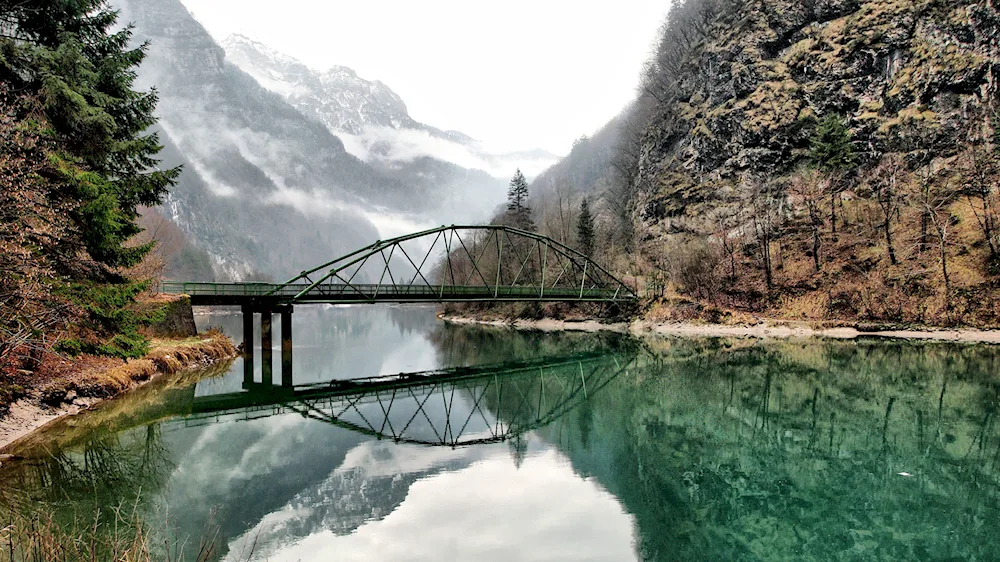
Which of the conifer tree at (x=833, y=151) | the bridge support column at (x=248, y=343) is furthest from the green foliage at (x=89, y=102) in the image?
the conifer tree at (x=833, y=151)

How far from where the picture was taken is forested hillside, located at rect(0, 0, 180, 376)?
1391 cm

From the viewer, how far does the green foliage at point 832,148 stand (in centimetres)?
5612

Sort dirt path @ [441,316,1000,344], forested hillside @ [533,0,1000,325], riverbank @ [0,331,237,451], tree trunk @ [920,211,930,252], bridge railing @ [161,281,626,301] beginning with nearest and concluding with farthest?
riverbank @ [0,331,237,451], bridge railing @ [161,281,626,301], dirt path @ [441,316,1000,344], forested hillside @ [533,0,1000,325], tree trunk @ [920,211,930,252]

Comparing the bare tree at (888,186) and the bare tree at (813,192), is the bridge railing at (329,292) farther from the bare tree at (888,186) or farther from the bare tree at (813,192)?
the bare tree at (888,186)

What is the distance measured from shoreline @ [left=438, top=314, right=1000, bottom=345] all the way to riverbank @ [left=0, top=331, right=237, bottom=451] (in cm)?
4273

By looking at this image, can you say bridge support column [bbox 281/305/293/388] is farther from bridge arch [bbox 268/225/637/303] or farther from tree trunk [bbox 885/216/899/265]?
tree trunk [bbox 885/216/899/265]

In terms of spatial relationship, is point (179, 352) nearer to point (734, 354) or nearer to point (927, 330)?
point (734, 354)

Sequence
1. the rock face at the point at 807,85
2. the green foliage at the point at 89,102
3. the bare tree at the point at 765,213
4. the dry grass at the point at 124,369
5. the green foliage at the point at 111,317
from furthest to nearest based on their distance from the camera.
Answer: the rock face at the point at 807,85, the bare tree at the point at 765,213, the green foliage at the point at 111,317, the green foliage at the point at 89,102, the dry grass at the point at 124,369

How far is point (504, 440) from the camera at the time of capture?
642 inches

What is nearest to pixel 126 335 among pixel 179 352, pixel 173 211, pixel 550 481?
pixel 179 352

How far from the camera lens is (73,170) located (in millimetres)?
17062

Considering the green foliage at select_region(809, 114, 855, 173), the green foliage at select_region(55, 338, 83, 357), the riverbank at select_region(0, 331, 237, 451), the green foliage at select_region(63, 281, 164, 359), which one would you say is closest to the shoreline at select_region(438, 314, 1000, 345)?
the green foliage at select_region(809, 114, 855, 173)

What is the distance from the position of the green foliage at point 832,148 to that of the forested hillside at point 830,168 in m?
0.17

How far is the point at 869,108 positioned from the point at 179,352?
70.2 m
